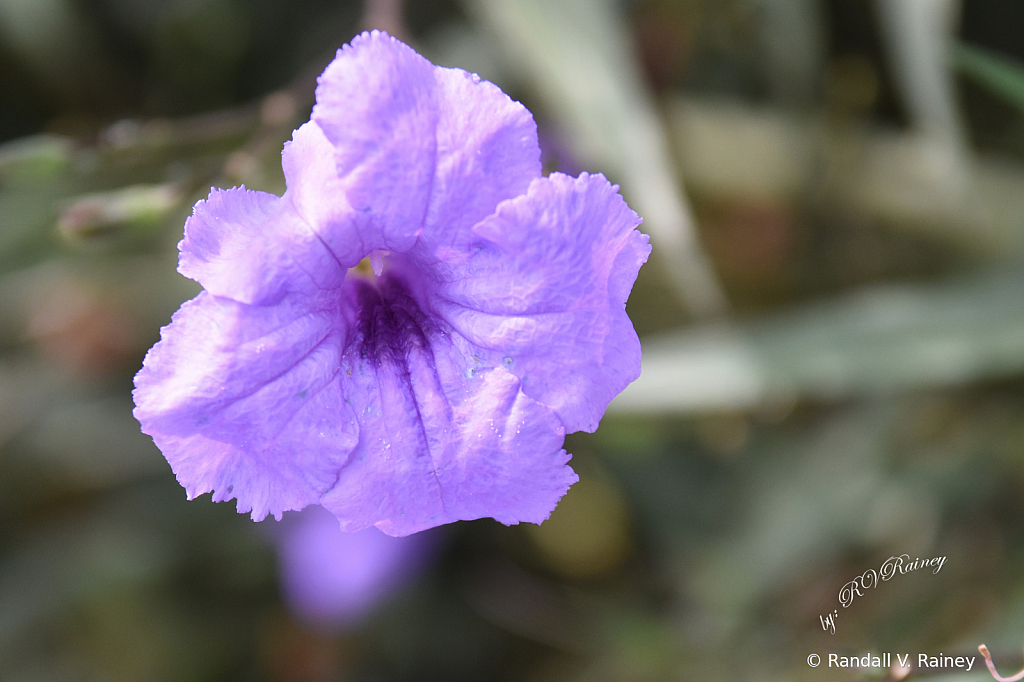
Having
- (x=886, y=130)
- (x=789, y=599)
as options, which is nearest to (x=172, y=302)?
(x=789, y=599)

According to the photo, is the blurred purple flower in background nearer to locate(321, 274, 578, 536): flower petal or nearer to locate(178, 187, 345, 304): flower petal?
locate(321, 274, 578, 536): flower petal

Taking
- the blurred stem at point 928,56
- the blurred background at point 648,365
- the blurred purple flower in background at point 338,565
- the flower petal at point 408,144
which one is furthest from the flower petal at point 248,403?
the blurred purple flower in background at point 338,565

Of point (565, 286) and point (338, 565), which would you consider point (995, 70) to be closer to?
point (565, 286)

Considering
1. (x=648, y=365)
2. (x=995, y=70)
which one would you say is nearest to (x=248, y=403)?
(x=648, y=365)

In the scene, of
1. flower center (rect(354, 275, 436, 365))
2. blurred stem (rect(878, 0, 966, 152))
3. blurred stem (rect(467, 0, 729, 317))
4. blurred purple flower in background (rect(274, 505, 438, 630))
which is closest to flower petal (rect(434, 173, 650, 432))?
flower center (rect(354, 275, 436, 365))

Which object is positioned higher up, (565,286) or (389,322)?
(389,322)

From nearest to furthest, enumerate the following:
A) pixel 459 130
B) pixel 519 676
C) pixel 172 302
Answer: pixel 459 130 → pixel 172 302 → pixel 519 676

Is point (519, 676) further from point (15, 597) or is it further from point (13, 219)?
point (13, 219)
